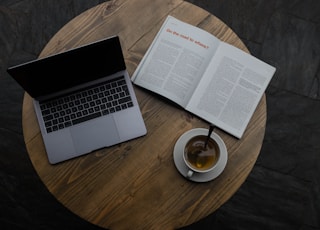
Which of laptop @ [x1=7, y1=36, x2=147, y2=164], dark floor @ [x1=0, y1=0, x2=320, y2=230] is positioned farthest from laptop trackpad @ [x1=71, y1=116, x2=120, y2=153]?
dark floor @ [x1=0, y1=0, x2=320, y2=230]

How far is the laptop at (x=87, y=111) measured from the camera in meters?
1.10

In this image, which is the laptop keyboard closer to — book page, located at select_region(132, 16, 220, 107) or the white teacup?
book page, located at select_region(132, 16, 220, 107)

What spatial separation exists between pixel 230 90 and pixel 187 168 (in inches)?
11.1

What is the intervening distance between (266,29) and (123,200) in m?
1.16

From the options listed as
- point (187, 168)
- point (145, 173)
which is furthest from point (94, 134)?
point (187, 168)

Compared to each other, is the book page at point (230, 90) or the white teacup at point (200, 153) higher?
the book page at point (230, 90)

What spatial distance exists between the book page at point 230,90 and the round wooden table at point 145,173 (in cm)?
3

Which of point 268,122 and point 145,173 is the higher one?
point 145,173

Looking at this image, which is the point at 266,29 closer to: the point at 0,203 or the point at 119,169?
the point at 119,169

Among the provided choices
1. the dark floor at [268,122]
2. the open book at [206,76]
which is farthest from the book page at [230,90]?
the dark floor at [268,122]

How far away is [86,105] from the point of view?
1.13 metres

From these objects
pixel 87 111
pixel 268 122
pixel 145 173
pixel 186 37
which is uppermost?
pixel 186 37

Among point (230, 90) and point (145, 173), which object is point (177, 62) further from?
point (145, 173)

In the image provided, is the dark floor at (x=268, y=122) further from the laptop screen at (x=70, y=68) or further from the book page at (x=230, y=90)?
the laptop screen at (x=70, y=68)
